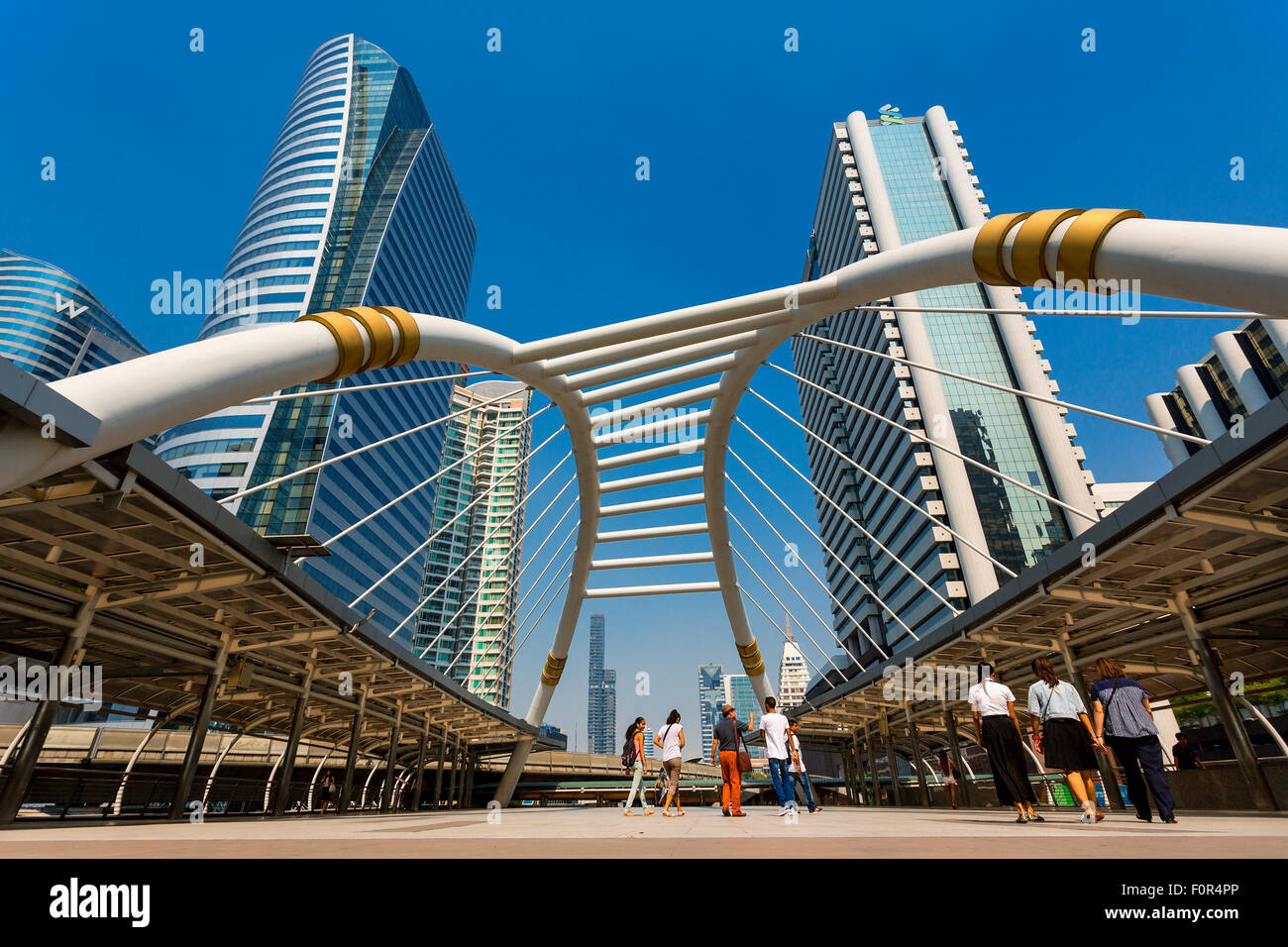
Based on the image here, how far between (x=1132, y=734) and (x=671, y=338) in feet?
31.4

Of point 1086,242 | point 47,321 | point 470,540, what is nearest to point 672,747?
point 1086,242

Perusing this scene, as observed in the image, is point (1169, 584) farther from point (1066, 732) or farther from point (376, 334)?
point (376, 334)

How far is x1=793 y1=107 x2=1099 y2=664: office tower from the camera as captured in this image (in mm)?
66500

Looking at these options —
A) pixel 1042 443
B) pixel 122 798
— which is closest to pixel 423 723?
pixel 122 798

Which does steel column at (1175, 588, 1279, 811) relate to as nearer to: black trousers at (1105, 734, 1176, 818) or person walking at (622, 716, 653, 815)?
black trousers at (1105, 734, 1176, 818)

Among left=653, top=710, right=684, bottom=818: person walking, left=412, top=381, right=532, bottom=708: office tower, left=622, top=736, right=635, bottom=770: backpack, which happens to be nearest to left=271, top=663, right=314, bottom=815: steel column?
left=622, top=736, right=635, bottom=770: backpack

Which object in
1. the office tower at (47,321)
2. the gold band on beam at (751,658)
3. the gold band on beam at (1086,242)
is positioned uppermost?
the office tower at (47,321)

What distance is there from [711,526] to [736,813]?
35.3 ft

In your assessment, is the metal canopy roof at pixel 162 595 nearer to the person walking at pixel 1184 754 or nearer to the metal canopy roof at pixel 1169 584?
the metal canopy roof at pixel 1169 584

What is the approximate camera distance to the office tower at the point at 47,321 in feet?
394

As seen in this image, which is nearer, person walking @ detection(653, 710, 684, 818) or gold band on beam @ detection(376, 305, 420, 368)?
gold band on beam @ detection(376, 305, 420, 368)

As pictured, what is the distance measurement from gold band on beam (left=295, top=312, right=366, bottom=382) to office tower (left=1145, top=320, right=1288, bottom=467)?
233 ft

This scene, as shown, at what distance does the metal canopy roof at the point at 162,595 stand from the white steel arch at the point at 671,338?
3.74 ft

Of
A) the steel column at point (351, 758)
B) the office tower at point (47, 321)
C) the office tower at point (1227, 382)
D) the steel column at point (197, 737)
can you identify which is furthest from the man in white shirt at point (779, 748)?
the office tower at point (47, 321)
